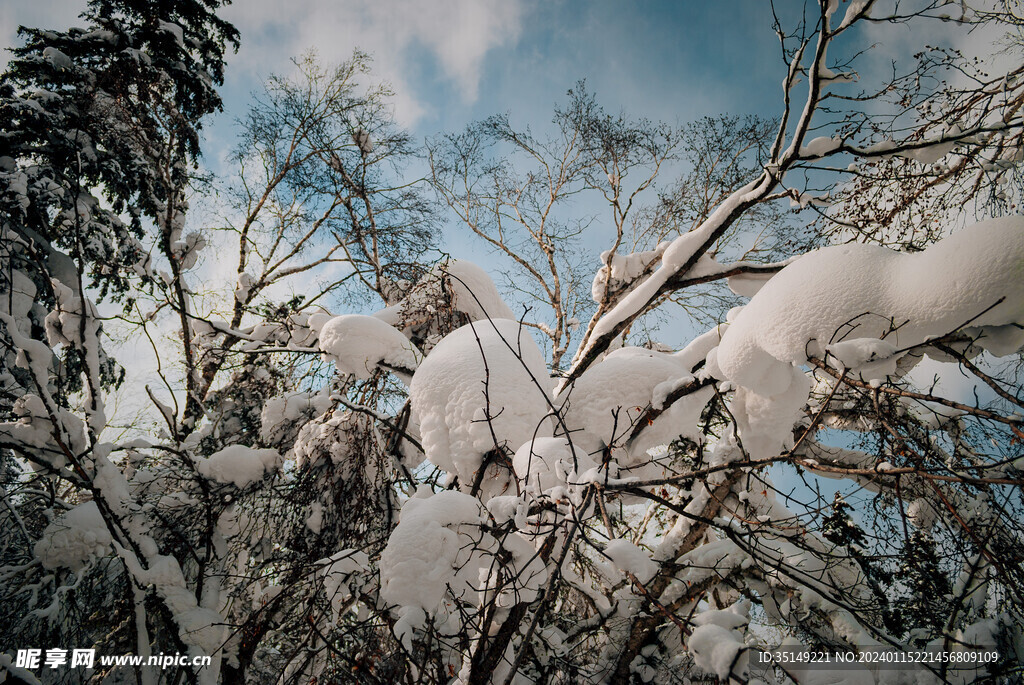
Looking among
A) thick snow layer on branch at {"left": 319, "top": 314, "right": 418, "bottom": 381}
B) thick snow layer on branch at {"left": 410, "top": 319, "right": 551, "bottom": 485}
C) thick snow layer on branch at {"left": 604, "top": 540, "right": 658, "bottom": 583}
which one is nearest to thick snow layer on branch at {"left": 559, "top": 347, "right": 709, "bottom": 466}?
thick snow layer on branch at {"left": 410, "top": 319, "right": 551, "bottom": 485}

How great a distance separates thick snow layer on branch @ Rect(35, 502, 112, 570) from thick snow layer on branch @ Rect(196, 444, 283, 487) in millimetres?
773

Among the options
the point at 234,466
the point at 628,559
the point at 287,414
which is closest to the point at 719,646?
the point at 628,559

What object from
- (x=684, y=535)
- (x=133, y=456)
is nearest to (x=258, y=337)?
(x=133, y=456)

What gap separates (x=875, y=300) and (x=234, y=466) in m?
4.47

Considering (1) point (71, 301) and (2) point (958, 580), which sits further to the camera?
(2) point (958, 580)

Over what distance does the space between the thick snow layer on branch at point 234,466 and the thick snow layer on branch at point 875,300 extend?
3.74 m

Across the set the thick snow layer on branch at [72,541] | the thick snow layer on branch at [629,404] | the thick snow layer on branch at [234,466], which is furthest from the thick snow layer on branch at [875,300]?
the thick snow layer on branch at [72,541]

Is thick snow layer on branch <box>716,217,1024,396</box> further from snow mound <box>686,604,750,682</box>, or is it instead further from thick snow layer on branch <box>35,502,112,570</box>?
thick snow layer on branch <box>35,502,112,570</box>

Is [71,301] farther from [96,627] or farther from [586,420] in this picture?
[586,420]

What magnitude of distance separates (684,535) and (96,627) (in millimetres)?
5628

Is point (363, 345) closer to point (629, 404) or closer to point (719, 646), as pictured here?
point (629, 404)

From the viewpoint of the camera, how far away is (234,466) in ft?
11.8

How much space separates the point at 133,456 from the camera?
168 inches

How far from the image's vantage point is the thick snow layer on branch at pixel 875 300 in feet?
5.52
